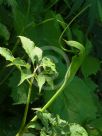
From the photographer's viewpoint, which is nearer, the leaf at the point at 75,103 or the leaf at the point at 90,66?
the leaf at the point at 75,103

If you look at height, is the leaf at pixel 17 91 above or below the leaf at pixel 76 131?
above

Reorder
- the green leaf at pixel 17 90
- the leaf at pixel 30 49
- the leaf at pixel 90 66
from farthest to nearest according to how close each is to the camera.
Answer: the leaf at pixel 90 66
the green leaf at pixel 17 90
the leaf at pixel 30 49

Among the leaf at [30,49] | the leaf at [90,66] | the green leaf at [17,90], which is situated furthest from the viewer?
the leaf at [90,66]

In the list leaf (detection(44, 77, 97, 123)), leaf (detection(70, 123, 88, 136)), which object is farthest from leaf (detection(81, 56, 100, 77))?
leaf (detection(70, 123, 88, 136))

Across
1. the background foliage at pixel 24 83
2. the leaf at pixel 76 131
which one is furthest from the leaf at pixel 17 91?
the leaf at pixel 76 131

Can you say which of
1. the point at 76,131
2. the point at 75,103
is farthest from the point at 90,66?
the point at 76,131

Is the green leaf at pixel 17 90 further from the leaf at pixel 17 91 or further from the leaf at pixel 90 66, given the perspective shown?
the leaf at pixel 90 66

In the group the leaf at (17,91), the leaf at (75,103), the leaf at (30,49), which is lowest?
the leaf at (75,103)

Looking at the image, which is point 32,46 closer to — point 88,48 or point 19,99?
point 19,99
